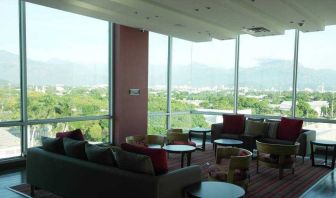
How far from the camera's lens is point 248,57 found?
10.2m

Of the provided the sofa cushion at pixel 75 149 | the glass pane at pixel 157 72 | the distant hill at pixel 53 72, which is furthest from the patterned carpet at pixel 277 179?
the distant hill at pixel 53 72

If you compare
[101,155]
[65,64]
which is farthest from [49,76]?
[101,155]

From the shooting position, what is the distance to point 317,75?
29.6ft

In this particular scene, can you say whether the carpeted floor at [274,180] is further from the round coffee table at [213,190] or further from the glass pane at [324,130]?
the round coffee table at [213,190]

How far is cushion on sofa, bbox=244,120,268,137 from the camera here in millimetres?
8352

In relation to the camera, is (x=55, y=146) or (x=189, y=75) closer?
(x=55, y=146)

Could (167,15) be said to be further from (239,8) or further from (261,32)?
(261,32)

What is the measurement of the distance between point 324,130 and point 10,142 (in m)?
8.15

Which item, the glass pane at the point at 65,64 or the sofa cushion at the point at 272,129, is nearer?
the glass pane at the point at 65,64

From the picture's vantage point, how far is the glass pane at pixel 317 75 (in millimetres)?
8844

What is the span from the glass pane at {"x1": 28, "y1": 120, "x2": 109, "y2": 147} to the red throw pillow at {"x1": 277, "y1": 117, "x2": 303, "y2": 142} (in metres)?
4.70

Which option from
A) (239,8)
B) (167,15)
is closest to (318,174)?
(239,8)

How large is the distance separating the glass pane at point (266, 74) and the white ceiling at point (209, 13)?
1.06 m

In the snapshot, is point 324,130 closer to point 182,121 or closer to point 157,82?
point 182,121
